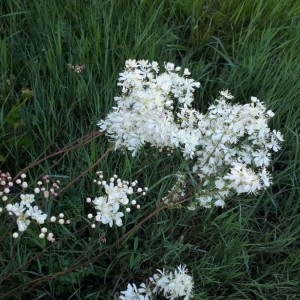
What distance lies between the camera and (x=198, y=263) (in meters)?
2.10

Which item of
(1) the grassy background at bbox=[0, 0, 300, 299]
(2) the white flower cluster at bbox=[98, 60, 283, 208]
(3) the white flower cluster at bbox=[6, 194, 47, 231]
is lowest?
(1) the grassy background at bbox=[0, 0, 300, 299]

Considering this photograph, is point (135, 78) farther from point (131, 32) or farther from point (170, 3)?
point (170, 3)

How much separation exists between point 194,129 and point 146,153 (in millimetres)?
464

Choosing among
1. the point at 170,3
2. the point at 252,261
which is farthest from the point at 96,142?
the point at 170,3

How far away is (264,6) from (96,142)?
1370mm

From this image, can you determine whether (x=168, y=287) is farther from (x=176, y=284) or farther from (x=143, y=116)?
(x=143, y=116)

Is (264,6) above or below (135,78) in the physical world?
below

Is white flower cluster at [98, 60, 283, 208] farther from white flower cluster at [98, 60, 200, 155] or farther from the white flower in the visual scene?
the white flower

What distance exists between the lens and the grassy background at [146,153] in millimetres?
2002

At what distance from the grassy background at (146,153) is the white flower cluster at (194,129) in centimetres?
36

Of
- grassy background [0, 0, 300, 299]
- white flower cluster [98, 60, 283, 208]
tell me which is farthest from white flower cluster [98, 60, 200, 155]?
grassy background [0, 0, 300, 299]

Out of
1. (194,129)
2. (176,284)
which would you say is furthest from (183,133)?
(176,284)

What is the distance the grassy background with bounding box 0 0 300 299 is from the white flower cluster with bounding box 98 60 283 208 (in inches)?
14.2

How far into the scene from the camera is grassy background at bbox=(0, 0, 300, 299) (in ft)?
6.57
